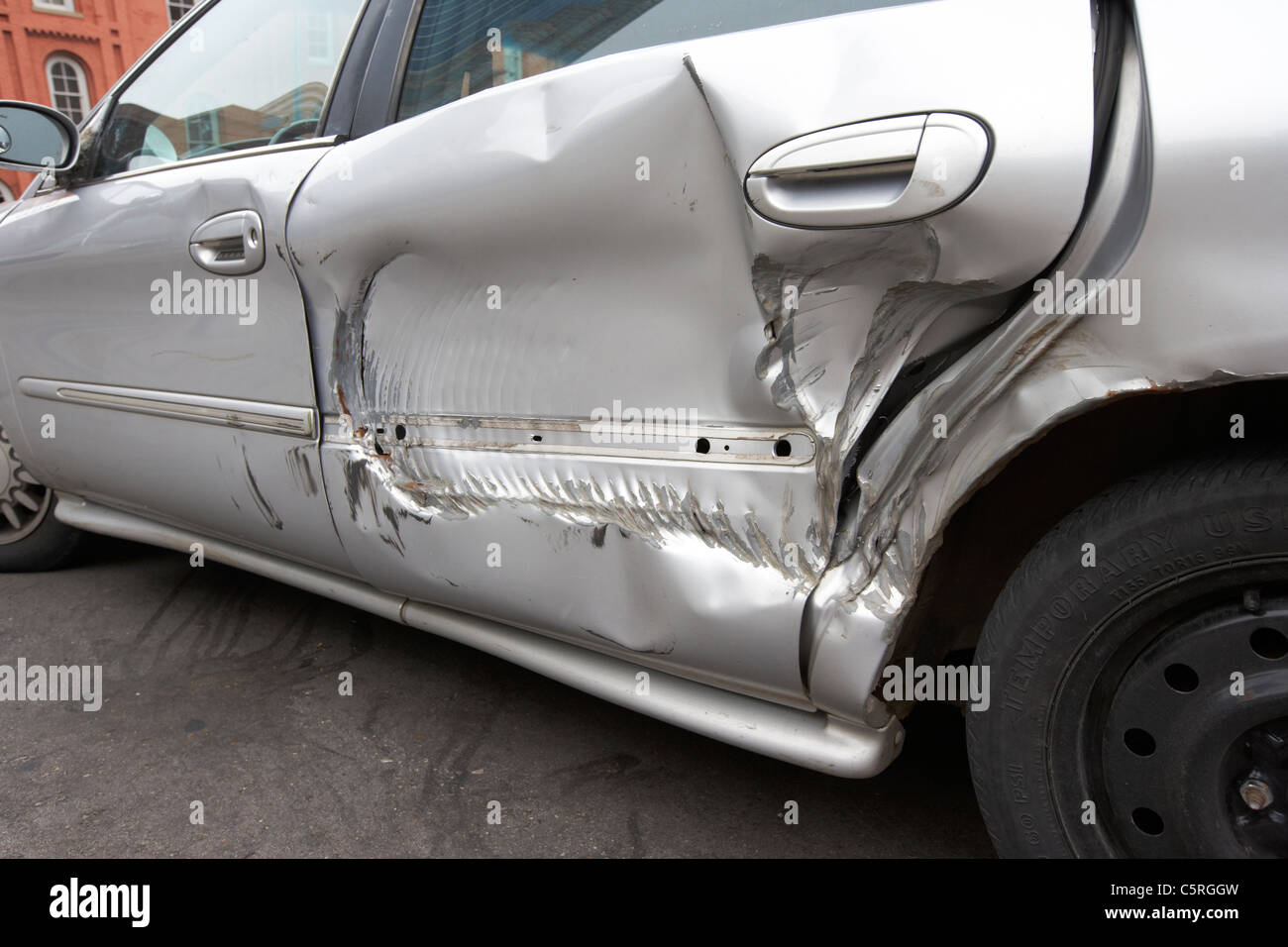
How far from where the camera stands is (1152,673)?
3.74 ft

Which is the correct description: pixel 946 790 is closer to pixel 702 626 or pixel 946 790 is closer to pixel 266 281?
pixel 702 626

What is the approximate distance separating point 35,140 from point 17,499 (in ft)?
4.46

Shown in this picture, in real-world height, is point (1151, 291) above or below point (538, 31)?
below

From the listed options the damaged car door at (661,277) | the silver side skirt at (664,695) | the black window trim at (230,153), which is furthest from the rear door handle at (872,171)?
the black window trim at (230,153)

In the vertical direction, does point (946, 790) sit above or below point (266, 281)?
below

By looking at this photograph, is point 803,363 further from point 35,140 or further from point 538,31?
point 35,140

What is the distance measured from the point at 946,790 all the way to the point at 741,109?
149cm

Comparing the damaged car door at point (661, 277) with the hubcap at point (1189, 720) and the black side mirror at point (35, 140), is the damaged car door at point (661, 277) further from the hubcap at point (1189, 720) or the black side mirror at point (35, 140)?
the black side mirror at point (35, 140)

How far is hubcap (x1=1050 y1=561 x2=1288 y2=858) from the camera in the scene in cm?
107

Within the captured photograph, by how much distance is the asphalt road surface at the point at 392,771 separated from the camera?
1.72 metres

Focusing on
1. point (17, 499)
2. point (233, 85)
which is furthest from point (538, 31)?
point (17, 499)
